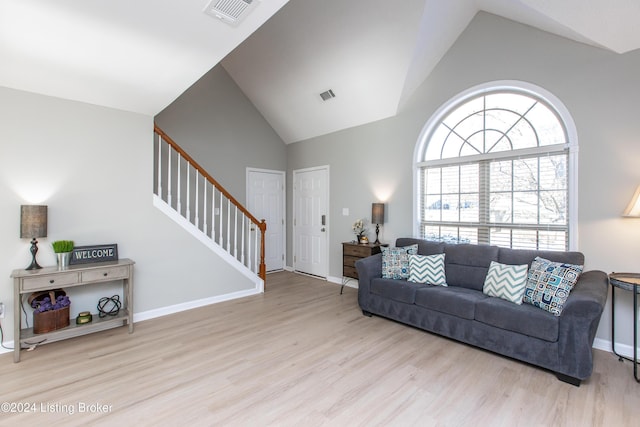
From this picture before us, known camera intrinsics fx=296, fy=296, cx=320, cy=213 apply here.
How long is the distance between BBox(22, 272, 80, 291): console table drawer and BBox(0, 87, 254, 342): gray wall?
382 millimetres

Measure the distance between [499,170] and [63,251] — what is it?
182 inches

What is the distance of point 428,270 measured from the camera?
10.9 ft

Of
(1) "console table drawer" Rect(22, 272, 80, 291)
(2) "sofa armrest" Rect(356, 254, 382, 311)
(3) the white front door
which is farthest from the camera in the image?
(3) the white front door

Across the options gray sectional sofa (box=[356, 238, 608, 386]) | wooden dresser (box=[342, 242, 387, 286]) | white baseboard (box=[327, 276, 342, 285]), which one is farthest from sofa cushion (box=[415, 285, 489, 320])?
white baseboard (box=[327, 276, 342, 285])

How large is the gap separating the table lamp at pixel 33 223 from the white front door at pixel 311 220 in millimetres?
3751

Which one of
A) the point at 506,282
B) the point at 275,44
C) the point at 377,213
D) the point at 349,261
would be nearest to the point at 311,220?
the point at 349,261

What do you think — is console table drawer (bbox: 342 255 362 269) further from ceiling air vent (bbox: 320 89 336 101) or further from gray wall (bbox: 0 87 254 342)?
ceiling air vent (bbox: 320 89 336 101)

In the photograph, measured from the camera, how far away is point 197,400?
2000 millimetres

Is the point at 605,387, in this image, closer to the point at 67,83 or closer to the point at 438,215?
the point at 438,215

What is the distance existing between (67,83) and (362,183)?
3.74 m

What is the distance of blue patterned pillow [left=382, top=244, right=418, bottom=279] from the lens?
3514mm

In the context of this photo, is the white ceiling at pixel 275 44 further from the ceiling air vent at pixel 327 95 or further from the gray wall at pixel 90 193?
the gray wall at pixel 90 193

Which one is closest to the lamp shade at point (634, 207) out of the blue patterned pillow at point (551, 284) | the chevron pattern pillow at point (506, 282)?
the blue patterned pillow at point (551, 284)

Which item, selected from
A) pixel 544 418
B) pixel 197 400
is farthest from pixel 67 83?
pixel 544 418
